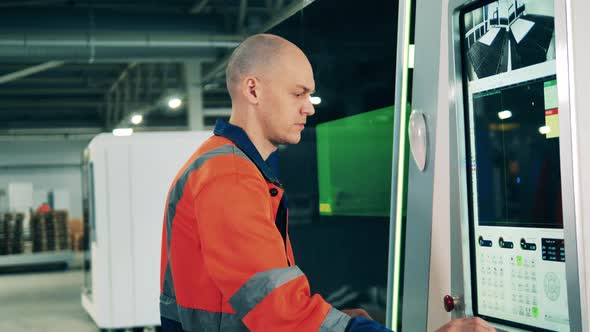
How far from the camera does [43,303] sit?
12.1 meters

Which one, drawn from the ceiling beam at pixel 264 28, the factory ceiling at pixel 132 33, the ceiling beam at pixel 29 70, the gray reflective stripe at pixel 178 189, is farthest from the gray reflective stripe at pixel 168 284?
the ceiling beam at pixel 29 70

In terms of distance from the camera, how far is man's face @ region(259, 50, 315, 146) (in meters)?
1.51

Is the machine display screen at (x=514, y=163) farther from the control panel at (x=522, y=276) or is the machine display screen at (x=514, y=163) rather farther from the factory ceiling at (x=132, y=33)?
the factory ceiling at (x=132, y=33)

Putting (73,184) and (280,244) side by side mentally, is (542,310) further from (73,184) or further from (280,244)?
(73,184)

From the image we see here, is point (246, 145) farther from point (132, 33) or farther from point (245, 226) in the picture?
point (132, 33)

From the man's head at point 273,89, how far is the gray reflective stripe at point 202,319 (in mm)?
348

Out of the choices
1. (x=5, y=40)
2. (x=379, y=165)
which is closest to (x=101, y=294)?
(x=5, y=40)

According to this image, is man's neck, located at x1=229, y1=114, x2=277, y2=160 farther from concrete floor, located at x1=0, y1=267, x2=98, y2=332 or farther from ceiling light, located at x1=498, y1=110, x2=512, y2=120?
concrete floor, located at x1=0, y1=267, x2=98, y2=332

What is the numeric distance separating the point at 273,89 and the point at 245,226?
305 mm

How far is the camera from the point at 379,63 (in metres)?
2.01

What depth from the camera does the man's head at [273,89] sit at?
151 cm

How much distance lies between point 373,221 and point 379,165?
0.15 meters

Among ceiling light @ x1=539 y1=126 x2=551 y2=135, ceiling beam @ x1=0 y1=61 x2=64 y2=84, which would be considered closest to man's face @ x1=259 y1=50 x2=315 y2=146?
ceiling light @ x1=539 y1=126 x2=551 y2=135

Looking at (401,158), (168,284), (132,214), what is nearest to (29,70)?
(132,214)
